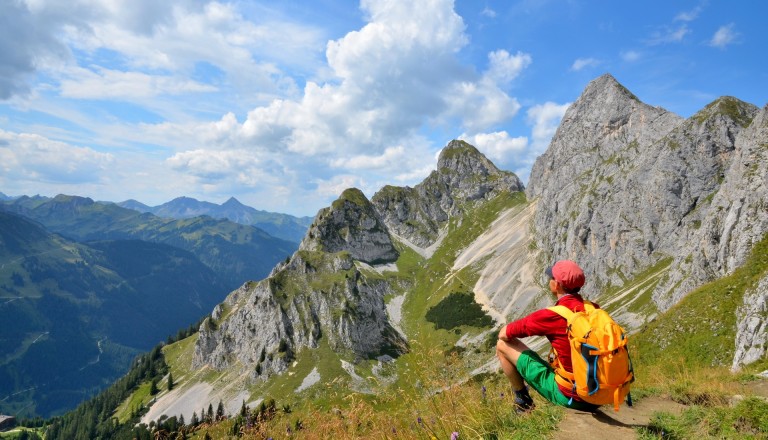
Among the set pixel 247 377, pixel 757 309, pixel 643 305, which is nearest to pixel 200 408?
pixel 247 377

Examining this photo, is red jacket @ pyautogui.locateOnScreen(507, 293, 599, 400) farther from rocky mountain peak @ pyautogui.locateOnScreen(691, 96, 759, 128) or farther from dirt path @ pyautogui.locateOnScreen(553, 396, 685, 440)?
rocky mountain peak @ pyautogui.locateOnScreen(691, 96, 759, 128)

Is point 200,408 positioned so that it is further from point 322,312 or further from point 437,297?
point 437,297

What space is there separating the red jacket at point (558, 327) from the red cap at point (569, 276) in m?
0.17

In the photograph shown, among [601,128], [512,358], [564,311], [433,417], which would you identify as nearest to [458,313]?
[601,128]

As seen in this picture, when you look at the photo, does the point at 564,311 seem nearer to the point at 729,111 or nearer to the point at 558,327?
the point at 558,327

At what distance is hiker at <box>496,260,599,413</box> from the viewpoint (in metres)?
6.32

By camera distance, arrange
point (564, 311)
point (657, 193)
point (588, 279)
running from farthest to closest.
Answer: point (588, 279), point (657, 193), point (564, 311)

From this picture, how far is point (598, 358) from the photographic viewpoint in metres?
5.71

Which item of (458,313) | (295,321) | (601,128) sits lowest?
(458,313)

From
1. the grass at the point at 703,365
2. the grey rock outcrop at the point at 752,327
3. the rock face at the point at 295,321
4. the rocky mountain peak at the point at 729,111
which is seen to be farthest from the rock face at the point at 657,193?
the rock face at the point at 295,321

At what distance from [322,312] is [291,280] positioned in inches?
762

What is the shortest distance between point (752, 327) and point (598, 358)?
29.7m

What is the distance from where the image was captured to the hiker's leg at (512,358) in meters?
6.82

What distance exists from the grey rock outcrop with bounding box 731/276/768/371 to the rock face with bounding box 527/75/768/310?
25832 mm
